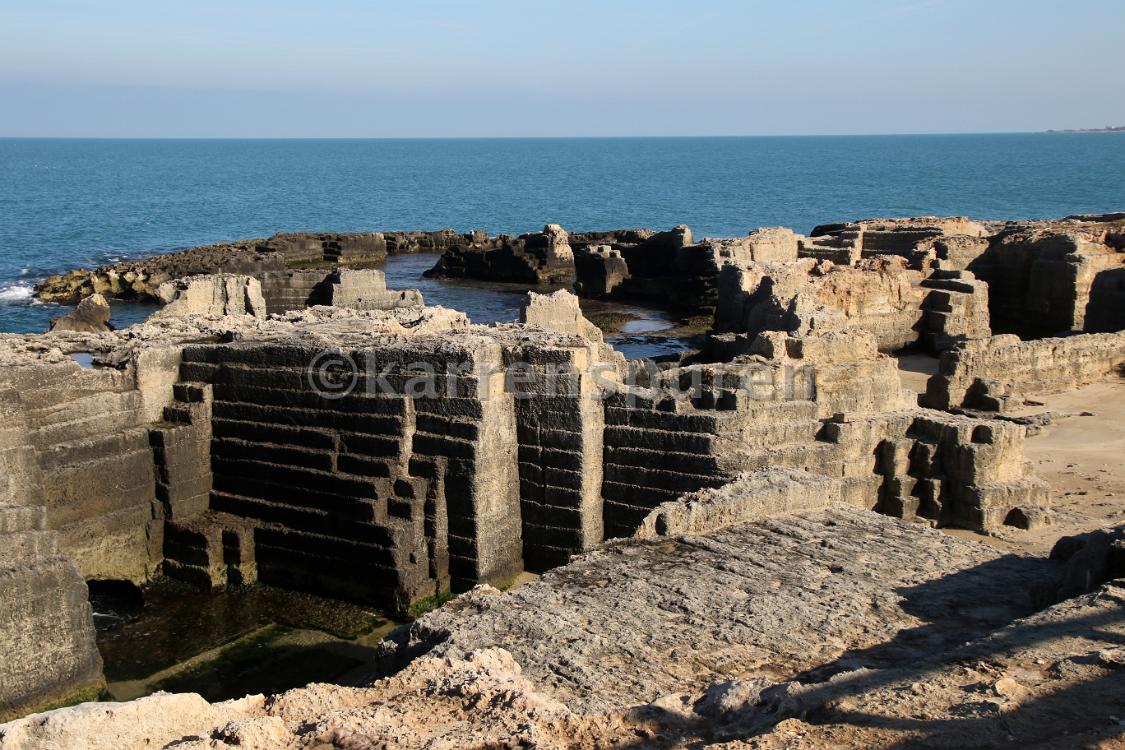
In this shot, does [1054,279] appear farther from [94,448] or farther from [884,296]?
[94,448]

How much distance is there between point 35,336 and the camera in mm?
13062

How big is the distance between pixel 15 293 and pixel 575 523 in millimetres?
33661

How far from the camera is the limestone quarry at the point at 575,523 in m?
5.33

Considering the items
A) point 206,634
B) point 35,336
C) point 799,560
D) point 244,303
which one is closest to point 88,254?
point 244,303

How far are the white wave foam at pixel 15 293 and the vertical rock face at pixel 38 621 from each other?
30030 mm

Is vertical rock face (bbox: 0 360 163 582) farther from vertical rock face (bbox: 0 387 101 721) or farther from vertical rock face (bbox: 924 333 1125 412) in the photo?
vertical rock face (bbox: 924 333 1125 412)


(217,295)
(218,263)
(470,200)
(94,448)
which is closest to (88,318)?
(217,295)

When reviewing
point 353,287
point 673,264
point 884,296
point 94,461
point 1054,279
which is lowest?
point 94,461

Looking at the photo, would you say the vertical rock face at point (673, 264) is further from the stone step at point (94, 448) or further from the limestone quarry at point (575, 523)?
the stone step at point (94, 448)

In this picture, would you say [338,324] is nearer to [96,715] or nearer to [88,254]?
[96,715]

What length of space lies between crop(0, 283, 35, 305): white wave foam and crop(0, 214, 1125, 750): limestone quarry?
2172 cm

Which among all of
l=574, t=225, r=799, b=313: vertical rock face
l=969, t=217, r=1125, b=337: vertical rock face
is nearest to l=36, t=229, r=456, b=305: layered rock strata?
l=574, t=225, r=799, b=313: vertical rock face

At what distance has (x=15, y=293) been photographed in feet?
125

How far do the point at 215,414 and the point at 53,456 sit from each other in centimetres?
186
